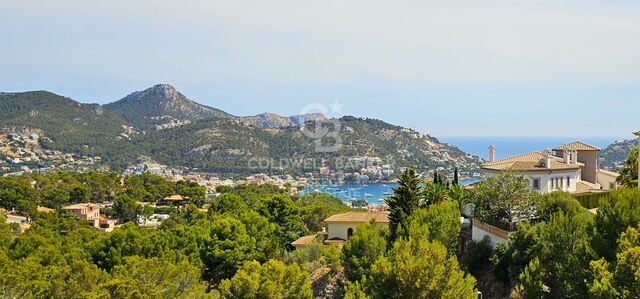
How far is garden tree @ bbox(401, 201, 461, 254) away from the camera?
20359mm

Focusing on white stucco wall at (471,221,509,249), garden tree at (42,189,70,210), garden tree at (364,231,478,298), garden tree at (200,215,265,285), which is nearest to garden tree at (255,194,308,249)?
garden tree at (200,215,265,285)

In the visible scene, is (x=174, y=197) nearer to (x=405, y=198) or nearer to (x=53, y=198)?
(x=53, y=198)

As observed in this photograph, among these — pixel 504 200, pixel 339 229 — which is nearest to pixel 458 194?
pixel 504 200

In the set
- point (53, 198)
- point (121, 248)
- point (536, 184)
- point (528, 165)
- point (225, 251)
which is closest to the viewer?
point (536, 184)

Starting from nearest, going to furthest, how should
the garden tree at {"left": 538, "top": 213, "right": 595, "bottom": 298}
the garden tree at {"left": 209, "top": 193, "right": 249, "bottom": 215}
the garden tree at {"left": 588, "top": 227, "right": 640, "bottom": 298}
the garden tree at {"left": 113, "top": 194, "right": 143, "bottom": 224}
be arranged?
the garden tree at {"left": 588, "top": 227, "right": 640, "bottom": 298}
the garden tree at {"left": 538, "top": 213, "right": 595, "bottom": 298}
the garden tree at {"left": 209, "top": 193, "right": 249, "bottom": 215}
the garden tree at {"left": 113, "top": 194, "right": 143, "bottom": 224}

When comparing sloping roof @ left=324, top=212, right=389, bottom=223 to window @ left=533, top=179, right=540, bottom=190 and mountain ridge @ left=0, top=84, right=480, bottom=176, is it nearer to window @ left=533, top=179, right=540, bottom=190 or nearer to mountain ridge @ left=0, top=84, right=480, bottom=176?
window @ left=533, top=179, right=540, bottom=190

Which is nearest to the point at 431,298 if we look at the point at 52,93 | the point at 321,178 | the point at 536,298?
the point at 536,298

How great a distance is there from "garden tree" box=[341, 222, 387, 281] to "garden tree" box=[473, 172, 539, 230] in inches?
159

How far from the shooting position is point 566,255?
1502 cm

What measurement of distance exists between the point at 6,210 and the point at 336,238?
110 feet

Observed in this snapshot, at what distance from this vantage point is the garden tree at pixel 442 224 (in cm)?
2036

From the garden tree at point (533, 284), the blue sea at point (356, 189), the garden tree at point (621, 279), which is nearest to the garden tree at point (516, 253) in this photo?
the garden tree at point (533, 284)

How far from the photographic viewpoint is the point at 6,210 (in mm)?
52312

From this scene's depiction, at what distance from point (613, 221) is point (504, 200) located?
697cm
